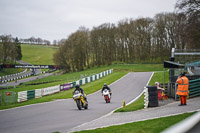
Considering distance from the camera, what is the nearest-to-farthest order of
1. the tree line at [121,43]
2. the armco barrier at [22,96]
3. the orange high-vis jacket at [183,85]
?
the orange high-vis jacket at [183,85] → the armco barrier at [22,96] → the tree line at [121,43]

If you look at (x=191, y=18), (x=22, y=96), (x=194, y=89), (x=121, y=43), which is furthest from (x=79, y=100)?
(x=121, y=43)

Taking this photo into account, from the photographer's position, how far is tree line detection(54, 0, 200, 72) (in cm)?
6506

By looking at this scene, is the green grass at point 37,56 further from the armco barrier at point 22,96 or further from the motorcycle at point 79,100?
the motorcycle at point 79,100

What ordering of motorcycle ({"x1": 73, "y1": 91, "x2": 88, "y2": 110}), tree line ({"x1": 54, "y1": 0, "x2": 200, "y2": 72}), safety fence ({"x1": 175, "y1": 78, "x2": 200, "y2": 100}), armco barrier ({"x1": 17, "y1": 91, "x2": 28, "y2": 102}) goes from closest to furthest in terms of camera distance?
motorcycle ({"x1": 73, "y1": 91, "x2": 88, "y2": 110})
safety fence ({"x1": 175, "y1": 78, "x2": 200, "y2": 100})
armco barrier ({"x1": 17, "y1": 91, "x2": 28, "y2": 102})
tree line ({"x1": 54, "y1": 0, "x2": 200, "y2": 72})

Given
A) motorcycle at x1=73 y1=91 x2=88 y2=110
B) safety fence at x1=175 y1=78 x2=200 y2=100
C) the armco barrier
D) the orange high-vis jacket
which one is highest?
the orange high-vis jacket

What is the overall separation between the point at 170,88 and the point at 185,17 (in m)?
14.5

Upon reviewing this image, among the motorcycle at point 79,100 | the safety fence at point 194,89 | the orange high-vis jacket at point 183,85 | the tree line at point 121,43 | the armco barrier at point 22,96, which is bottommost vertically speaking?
the armco barrier at point 22,96

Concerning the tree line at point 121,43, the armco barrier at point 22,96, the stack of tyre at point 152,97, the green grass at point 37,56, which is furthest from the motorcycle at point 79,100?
the green grass at point 37,56

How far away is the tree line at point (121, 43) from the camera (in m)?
65.1

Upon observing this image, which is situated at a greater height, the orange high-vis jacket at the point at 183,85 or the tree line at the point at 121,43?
the tree line at the point at 121,43

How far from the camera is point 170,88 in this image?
631 inches

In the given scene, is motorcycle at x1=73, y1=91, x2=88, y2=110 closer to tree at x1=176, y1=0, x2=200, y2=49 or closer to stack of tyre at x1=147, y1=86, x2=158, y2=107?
stack of tyre at x1=147, y1=86, x2=158, y2=107

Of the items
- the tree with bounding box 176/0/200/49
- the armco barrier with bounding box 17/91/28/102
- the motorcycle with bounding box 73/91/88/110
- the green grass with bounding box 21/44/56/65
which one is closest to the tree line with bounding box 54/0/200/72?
the tree with bounding box 176/0/200/49

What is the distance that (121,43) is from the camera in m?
78.7
